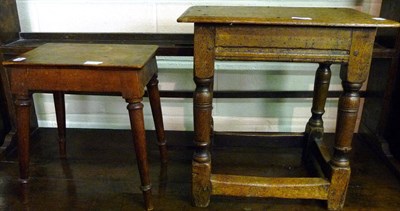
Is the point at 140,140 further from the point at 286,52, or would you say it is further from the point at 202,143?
the point at 286,52

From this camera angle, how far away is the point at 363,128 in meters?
2.09

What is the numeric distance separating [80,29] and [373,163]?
174 centimetres

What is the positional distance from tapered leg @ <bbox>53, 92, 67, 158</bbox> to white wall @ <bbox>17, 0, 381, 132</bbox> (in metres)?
0.37

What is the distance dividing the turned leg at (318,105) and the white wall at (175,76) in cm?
Result: 33

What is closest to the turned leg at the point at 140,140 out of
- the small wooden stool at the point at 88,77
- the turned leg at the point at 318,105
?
the small wooden stool at the point at 88,77

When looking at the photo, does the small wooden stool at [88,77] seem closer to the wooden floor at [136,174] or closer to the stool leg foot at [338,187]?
the wooden floor at [136,174]

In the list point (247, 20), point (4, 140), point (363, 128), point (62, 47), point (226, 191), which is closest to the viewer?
point (247, 20)

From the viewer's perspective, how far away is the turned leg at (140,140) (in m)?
1.27

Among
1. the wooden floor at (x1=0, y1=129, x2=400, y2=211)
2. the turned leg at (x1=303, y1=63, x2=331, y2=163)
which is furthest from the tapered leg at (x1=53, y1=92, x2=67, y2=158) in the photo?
the turned leg at (x1=303, y1=63, x2=331, y2=163)

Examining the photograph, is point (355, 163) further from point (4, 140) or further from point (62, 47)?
point (4, 140)

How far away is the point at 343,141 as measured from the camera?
133 centimetres

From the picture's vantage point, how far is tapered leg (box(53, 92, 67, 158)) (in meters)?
1.71

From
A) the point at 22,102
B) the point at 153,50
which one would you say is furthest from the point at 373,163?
the point at 22,102

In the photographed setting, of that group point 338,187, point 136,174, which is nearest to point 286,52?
point 338,187
